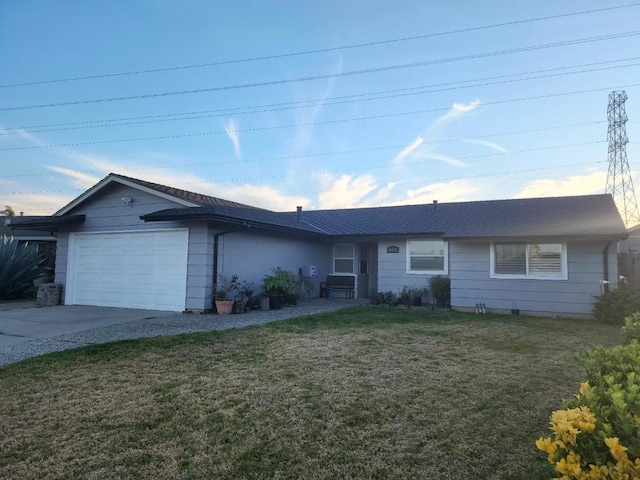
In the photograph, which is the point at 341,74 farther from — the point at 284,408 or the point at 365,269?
the point at 284,408

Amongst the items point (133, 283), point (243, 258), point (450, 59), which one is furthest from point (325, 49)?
point (133, 283)

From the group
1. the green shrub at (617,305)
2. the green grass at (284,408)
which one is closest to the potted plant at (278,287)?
the green grass at (284,408)

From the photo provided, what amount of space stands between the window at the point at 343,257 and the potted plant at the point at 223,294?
20.4 ft

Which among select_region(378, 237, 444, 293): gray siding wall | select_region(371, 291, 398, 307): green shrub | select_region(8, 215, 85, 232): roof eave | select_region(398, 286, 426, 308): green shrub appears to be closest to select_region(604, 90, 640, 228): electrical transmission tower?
select_region(378, 237, 444, 293): gray siding wall

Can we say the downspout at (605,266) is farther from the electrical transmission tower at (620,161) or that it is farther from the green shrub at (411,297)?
the electrical transmission tower at (620,161)

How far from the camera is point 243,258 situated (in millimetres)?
12117

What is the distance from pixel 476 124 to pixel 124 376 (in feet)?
45.2

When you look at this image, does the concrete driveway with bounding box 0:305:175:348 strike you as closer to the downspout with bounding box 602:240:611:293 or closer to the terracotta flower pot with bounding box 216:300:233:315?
the terracotta flower pot with bounding box 216:300:233:315

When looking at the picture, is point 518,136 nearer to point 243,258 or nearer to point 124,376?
point 243,258

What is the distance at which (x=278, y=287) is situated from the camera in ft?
39.9

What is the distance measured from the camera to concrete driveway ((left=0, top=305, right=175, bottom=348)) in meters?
7.87

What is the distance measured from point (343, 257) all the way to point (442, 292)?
4982 mm

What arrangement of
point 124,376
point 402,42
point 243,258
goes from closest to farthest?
point 124,376 → point 243,258 → point 402,42

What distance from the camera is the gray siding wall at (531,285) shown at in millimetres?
10500
